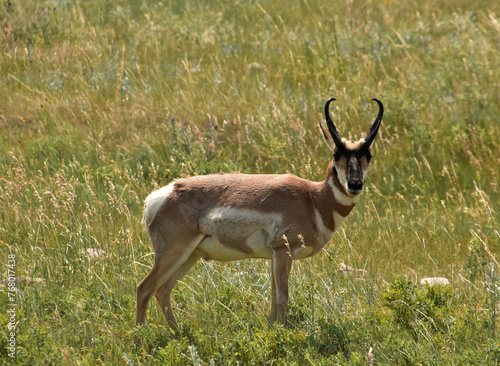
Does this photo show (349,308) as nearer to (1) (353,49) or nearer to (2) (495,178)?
(2) (495,178)

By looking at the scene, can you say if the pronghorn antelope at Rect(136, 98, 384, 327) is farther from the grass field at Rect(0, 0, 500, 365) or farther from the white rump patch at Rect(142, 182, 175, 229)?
the grass field at Rect(0, 0, 500, 365)

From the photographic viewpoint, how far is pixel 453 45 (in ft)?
38.6

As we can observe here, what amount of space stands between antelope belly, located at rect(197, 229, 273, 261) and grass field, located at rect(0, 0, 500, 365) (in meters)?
0.46

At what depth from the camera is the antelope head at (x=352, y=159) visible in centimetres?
525

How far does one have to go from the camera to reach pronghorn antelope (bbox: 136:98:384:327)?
5447 millimetres

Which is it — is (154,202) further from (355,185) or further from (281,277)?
(355,185)

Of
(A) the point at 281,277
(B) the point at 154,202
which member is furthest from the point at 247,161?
(A) the point at 281,277

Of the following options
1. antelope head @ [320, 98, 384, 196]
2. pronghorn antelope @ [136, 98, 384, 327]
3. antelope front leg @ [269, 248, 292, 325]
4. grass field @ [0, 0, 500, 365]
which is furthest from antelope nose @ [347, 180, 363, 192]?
grass field @ [0, 0, 500, 365]

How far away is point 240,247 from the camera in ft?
18.1

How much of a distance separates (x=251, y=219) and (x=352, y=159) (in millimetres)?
929

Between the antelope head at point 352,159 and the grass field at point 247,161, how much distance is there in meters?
0.97

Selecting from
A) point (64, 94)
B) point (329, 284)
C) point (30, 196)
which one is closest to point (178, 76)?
point (64, 94)

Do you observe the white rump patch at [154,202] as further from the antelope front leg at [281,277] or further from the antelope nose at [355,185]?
the antelope nose at [355,185]

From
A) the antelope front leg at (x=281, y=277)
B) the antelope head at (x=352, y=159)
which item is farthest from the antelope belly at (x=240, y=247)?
the antelope head at (x=352, y=159)
